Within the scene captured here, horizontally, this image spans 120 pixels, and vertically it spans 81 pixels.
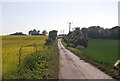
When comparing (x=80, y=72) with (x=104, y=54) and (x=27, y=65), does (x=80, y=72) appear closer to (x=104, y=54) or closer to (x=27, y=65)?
(x=27, y=65)

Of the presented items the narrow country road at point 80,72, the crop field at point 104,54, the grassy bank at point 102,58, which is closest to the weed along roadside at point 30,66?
the narrow country road at point 80,72

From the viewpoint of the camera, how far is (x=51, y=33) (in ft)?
276

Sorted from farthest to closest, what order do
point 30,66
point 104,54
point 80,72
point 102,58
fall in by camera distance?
point 104,54 < point 102,58 < point 30,66 < point 80,72

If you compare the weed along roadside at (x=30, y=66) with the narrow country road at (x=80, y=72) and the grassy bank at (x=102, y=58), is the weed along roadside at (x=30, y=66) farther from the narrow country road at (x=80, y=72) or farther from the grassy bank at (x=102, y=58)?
the grassy bank at (x=102, y=58)

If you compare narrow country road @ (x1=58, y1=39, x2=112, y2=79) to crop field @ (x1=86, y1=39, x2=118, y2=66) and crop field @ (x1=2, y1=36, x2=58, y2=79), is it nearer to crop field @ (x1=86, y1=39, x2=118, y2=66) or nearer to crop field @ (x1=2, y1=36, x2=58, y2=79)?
crop field @ (x1=2, y1=36, x2=58, y2=79)

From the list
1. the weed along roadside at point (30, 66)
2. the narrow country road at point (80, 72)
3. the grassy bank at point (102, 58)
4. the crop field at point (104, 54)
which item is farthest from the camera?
the crop field at point (104, 54)

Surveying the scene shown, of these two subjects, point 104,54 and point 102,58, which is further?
point 104,54

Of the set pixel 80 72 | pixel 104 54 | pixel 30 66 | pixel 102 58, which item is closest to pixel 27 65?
pixel 30 66

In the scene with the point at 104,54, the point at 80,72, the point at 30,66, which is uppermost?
the point at 30,66

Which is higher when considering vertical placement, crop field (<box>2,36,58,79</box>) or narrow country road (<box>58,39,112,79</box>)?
crop field (<box>2,36,58,79</box>)

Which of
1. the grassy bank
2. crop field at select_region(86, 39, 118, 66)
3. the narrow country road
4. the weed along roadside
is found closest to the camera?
the weed along roadside

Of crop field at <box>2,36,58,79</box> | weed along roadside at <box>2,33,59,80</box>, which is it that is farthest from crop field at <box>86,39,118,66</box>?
crop field at <box>2,36,58,79</box>

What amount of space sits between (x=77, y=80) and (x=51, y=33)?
74563 millimetres

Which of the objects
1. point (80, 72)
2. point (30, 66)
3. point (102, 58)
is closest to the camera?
point (80, 72)
